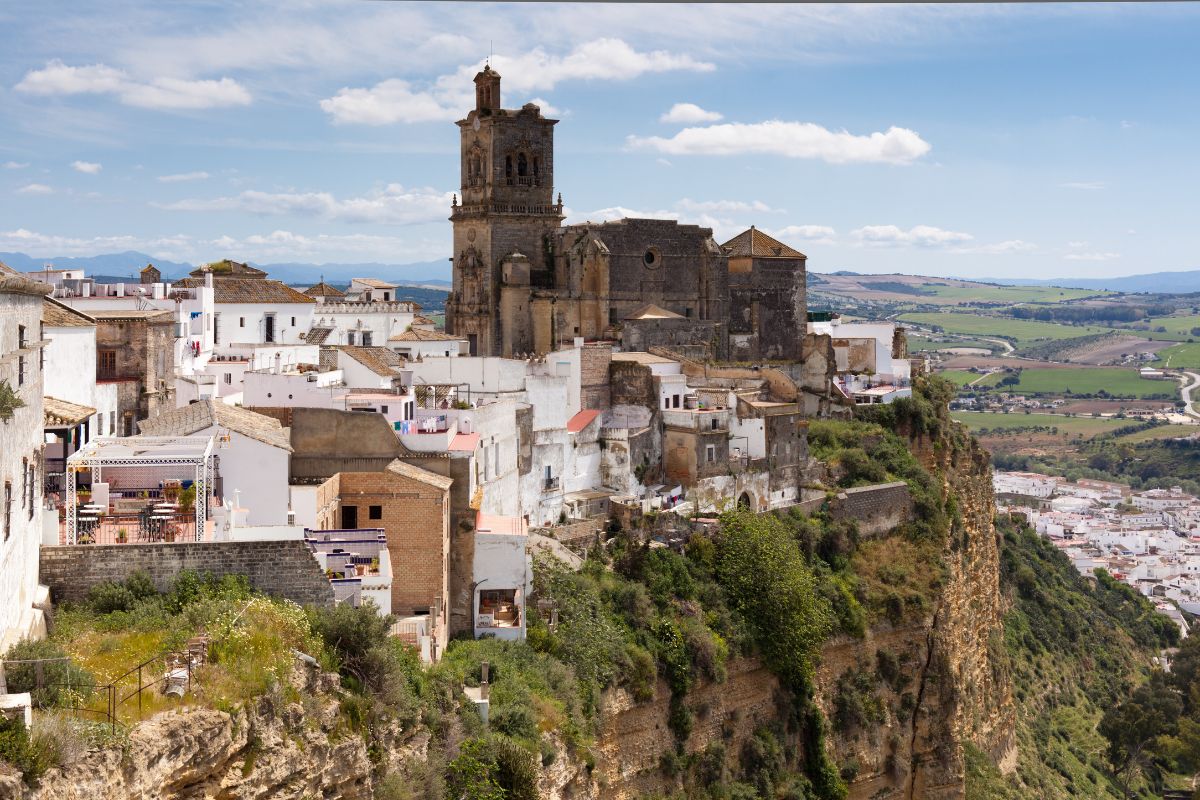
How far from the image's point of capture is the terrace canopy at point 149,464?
1894 cm

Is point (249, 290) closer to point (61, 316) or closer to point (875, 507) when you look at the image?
point (875, 507)

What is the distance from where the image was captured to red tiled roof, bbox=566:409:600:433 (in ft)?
109

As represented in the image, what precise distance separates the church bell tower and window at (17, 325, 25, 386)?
28125 millimetres

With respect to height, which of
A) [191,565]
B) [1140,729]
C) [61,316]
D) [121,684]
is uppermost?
[61,316]

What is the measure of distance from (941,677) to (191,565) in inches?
1061

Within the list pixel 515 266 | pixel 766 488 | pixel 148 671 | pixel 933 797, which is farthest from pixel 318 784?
pixel 515 266

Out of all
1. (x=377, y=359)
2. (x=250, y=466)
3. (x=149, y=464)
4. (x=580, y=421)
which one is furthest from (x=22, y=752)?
(x=377, y=359)

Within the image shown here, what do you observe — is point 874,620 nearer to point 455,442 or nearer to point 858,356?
point 858,356

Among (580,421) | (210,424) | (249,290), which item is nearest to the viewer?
(210,424)

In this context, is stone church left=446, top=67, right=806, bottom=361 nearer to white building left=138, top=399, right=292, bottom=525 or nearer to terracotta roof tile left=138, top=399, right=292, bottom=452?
terracotta roof tile left=138, top=399, right=292, bottom=452

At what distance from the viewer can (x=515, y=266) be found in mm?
44000

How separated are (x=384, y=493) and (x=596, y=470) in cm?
1138

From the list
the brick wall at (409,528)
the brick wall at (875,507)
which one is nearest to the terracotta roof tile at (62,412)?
the brick wall at (409,528)

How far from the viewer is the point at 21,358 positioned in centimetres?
1541
